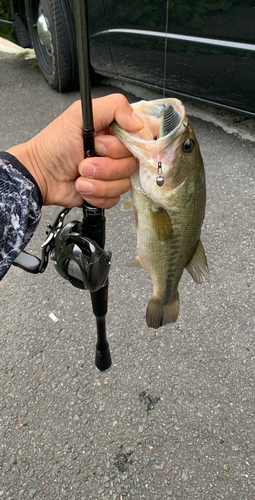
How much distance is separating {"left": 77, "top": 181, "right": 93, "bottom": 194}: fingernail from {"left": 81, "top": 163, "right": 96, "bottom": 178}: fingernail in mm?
29

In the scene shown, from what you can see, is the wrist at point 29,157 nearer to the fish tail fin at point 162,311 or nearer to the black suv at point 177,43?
the fish tail fin at point 162,311

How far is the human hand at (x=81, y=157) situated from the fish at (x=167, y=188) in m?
0.04

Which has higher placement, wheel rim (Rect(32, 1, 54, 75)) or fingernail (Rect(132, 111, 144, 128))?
fingernail (Rect(132, 111, 144, 128))

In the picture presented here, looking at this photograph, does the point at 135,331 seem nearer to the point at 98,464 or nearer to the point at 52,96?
the point at 98,464

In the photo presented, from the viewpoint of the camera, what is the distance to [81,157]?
4.78 ft

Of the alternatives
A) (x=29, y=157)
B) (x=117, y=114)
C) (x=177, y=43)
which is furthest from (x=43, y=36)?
(x=117, y=114)

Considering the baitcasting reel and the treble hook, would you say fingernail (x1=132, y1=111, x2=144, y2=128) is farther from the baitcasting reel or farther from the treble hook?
the baitcasting reel

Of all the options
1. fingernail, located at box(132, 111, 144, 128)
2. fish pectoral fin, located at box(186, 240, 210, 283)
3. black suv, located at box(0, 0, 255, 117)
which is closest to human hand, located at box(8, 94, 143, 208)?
fingernail, located at box(132, 111, 144, 128)

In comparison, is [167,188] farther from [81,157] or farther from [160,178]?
[81,157]

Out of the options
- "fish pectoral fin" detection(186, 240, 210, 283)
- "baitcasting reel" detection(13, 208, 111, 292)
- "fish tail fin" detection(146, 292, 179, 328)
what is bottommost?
"fish tail fin" detection(146, 292, 179, 328)

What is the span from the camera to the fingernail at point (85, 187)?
1281mm

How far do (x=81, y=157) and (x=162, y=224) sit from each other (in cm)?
41

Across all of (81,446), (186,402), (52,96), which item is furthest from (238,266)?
(52,96)

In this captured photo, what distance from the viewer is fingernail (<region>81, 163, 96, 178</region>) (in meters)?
1.25
